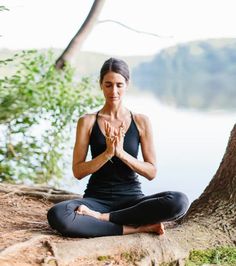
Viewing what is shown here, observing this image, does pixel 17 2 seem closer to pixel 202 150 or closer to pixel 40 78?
pixel 40 78

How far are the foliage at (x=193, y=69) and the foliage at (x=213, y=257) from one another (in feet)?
17.4

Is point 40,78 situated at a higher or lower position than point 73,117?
higher

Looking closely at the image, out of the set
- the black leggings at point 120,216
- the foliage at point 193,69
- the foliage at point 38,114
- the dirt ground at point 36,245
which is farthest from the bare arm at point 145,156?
the foliage at point 193,69

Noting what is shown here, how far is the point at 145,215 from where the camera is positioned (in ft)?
8.45

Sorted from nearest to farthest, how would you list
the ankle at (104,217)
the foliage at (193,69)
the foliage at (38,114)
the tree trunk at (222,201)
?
the ankle at (104,217) → the tree trunk at (222,201) → the foliage at (38,114) → the foliage at (193,69)

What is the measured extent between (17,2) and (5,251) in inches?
104

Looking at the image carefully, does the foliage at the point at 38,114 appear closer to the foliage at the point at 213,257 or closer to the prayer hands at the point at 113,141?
the prayer hands at the point at 113,141

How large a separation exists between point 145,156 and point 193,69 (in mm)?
7211

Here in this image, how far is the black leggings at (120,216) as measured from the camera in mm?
2555

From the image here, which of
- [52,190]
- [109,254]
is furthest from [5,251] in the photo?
[52,190]

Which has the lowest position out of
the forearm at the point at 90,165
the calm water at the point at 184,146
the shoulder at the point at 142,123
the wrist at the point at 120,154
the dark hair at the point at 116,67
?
the calm water at the point at 184,146

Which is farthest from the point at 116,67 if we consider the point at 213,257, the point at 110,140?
the point at 213,257

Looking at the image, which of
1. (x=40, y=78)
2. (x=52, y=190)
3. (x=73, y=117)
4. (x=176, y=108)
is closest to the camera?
(x=52, y=190)

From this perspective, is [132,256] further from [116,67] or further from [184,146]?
[184,146]
